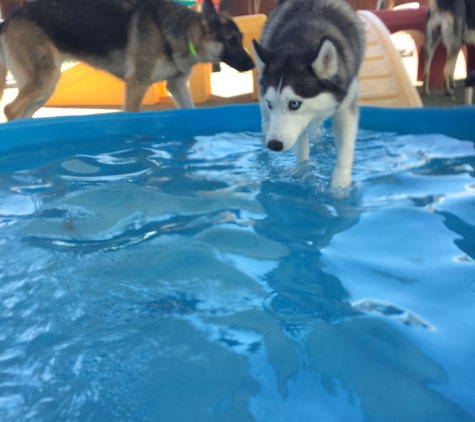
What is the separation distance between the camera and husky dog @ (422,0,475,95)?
5891 mm

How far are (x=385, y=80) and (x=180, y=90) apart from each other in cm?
218

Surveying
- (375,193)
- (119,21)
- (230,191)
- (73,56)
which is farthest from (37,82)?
(375,193)

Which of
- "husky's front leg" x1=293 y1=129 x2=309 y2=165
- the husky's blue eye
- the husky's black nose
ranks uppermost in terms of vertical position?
the husky's blue eye

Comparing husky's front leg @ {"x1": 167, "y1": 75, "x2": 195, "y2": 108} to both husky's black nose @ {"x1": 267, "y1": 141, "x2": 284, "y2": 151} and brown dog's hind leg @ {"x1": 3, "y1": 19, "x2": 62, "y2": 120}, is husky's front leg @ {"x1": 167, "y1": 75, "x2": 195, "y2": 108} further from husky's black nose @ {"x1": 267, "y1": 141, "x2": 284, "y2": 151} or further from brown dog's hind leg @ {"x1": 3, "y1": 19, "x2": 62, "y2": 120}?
husky's black nose @ {"x1": 267, "y1": 141, "x2": 284, "y2": 151}

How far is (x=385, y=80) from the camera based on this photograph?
484cm

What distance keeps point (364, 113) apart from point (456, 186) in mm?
1782

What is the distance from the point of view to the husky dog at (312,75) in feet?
7.55

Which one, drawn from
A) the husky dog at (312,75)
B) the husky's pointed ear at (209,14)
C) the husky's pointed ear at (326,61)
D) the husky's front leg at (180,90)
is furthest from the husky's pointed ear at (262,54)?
the husky's front leg at (180,90)

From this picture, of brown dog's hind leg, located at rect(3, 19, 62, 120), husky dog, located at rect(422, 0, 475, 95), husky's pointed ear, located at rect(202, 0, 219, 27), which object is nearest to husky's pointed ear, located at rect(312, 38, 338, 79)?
husky's pointed ear, located at rect(202, 0, 219, 27)

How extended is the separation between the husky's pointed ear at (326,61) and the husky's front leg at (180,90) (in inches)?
115

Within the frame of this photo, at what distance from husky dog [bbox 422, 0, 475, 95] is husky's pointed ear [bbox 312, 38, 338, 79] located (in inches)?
175

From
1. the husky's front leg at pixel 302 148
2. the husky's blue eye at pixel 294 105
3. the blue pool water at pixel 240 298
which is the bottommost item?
the blue pool water at pixel 240 298

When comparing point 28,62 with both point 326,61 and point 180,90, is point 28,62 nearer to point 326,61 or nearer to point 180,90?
point 180,90

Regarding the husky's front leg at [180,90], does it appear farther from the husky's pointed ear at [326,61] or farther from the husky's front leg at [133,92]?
the husky's pointed ear at [326,61]
